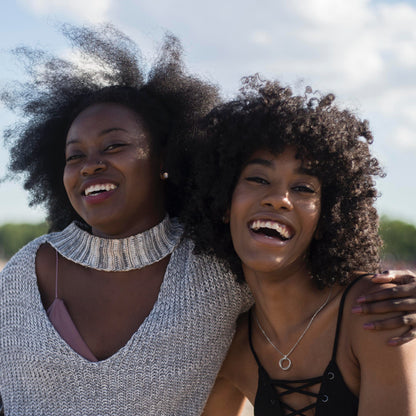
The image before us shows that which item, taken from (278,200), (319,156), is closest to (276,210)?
(278,200)

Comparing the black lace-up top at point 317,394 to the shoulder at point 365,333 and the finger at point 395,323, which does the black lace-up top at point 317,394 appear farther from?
the finger at point 395,323

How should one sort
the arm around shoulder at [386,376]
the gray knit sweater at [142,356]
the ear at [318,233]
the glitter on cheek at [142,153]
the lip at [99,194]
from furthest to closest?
the glitter on cheek at [142,153]
the lip at [99,194]
the gray knit sweater at [142,356]
the ear at [318,233]
the arm around shoulder at [386,376]

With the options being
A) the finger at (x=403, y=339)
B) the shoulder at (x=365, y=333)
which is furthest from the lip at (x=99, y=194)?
the finger at (x=403, y=339)

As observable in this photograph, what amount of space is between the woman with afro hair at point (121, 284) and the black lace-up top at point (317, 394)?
0.37 m

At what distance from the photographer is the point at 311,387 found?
126 inches

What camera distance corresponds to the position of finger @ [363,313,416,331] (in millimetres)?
2957

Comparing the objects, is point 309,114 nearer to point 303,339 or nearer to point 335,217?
point 335,217

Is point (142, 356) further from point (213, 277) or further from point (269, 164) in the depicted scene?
point (269, 164)

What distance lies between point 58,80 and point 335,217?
1.88m

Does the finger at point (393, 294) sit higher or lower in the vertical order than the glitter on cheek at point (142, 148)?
lower

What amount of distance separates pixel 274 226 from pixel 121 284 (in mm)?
984

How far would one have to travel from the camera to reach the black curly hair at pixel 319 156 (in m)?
3.17

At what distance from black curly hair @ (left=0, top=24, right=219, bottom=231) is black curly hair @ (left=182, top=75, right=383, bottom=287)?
0.50 m

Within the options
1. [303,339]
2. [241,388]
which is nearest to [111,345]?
[241,388]
